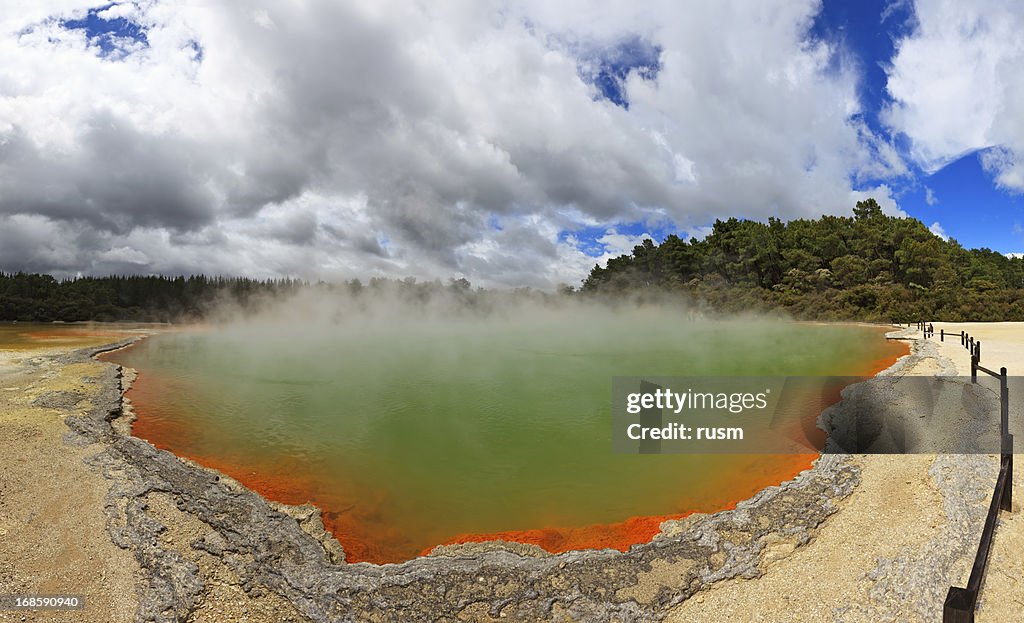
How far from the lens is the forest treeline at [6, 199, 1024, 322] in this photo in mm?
41250

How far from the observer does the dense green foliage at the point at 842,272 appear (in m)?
39.6

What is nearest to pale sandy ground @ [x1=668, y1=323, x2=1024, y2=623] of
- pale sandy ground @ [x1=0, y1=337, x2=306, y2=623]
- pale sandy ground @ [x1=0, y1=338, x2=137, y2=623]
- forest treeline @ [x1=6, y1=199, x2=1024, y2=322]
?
pale sandy ground @ [x1=0, y1=337, x2=306, y2=623]

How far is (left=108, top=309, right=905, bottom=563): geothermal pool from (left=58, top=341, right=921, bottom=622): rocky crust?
2.46 ft

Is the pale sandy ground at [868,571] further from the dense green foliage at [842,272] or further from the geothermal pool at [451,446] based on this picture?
the dense green foliage at [842,272]

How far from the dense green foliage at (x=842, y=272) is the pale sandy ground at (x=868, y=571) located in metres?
43.7

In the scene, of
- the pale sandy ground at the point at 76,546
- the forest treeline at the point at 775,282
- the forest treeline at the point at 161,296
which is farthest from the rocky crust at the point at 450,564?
the forest treeline at the point at 161,296

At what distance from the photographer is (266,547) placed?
5984 mm

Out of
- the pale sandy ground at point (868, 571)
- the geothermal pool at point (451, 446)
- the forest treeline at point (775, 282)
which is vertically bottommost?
the geothermal pool at point (451, 446)

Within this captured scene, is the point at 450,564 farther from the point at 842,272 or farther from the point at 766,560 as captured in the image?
the point at 842,272

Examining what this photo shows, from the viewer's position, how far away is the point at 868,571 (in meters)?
→ 4.80

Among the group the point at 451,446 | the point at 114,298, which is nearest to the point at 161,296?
the point at 114,298

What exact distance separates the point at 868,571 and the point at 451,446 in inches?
309

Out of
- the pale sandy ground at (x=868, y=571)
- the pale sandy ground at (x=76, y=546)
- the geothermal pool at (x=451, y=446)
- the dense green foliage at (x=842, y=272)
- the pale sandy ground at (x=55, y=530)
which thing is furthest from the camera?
the dense green foliage at (x=842, y=272)

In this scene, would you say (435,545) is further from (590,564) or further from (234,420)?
(234,420)
